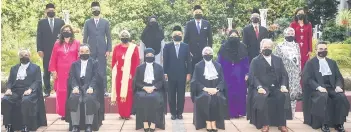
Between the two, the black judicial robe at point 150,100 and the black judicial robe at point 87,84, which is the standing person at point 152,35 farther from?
the black judicial robe at point 87,84

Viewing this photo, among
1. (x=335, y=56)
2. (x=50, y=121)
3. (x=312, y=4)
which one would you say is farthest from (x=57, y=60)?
(x=312, y=4)

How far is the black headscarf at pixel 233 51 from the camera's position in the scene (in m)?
10.4

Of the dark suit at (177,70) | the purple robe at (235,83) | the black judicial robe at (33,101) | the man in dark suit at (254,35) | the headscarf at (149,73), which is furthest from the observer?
the man in dark suit at (254,35)

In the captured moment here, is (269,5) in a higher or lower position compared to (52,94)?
higher

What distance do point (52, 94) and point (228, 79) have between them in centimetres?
405

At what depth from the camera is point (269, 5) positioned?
30844mm

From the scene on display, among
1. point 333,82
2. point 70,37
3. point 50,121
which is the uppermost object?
point 70,37

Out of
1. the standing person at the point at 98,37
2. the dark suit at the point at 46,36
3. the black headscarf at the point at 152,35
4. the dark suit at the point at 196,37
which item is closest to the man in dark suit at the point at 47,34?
the dark suit at the point at 46,36

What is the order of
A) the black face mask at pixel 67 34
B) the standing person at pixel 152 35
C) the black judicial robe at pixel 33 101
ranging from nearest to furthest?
the black judicial robe at pixel 33 101
the black face mask at pixel 67 34
the standing person at pixel 152 35

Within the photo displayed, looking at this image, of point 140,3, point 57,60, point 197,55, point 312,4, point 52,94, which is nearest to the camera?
point 57,60

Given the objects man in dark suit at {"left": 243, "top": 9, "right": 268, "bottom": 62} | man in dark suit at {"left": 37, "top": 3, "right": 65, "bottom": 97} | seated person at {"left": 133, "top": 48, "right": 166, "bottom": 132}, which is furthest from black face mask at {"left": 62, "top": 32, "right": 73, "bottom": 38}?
man in dark suit at {"left": 243, "top": 9, "right": 268, "bottom": 62}

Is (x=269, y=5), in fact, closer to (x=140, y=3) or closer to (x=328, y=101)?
(x=140, y=3)

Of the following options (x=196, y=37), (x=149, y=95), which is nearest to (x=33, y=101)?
(x=149, y=95)

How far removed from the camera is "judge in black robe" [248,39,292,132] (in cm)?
927
